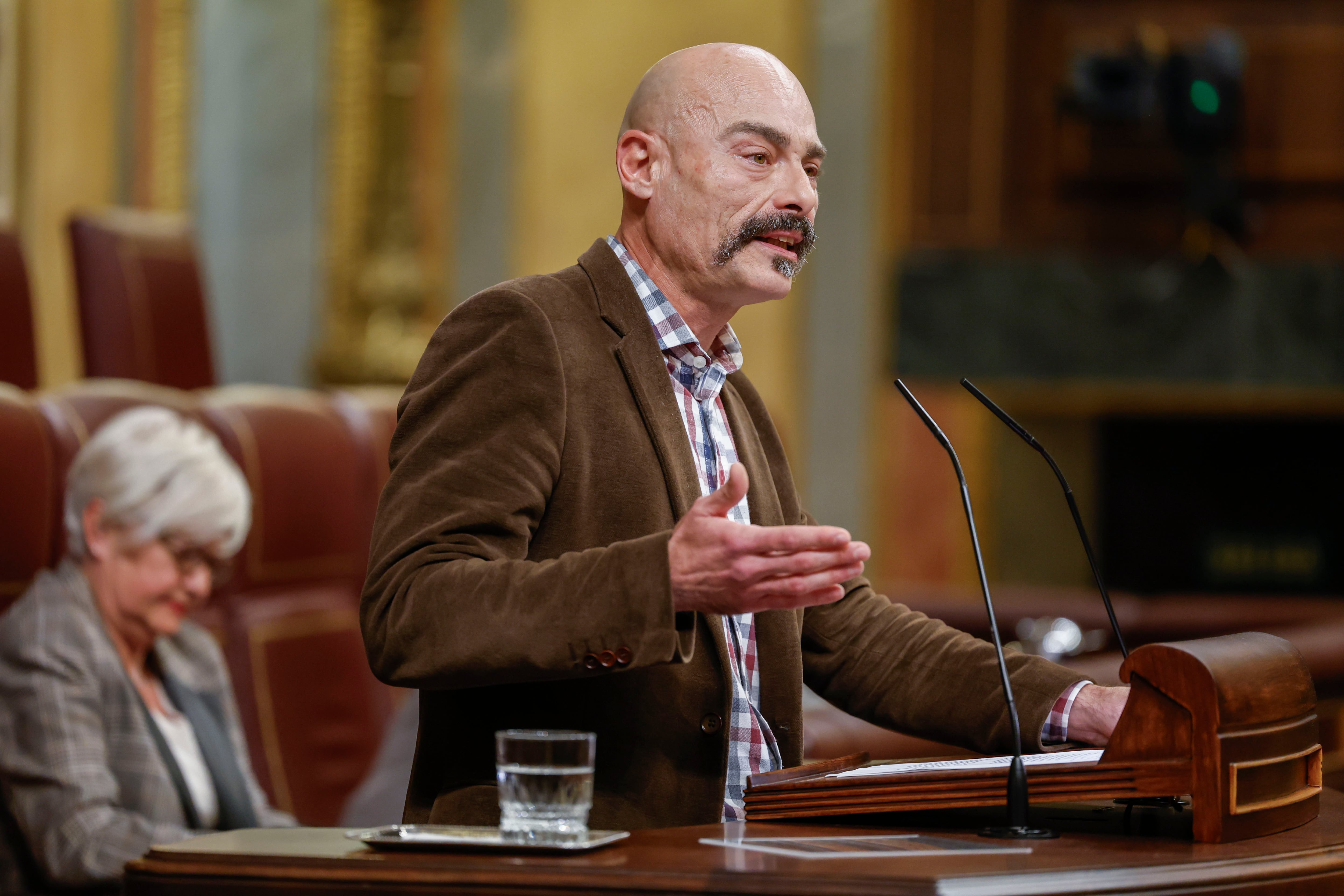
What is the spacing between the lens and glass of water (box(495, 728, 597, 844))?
1.07 metres

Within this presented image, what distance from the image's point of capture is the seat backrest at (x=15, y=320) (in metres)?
2.72

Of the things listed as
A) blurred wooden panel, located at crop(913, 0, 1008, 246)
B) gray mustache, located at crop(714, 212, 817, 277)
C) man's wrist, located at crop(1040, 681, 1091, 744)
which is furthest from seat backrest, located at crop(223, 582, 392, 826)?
blurred wooden panel, located at crop(913, 0, 1008, 246)

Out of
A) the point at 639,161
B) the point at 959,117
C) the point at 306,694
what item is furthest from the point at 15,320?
the point at 959,117

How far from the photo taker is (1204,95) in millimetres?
5211

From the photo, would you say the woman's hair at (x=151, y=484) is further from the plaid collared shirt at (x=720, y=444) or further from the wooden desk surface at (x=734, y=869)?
the wooden desk surface at (x=734, y=869)

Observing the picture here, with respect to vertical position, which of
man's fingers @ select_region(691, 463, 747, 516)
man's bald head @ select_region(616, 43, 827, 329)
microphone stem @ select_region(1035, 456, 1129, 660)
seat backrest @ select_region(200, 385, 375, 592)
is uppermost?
man's bald head @ select_region(616, 43, 827, 329)

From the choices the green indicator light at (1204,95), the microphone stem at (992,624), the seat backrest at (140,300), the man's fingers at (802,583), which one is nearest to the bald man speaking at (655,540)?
the man's fingers at (802,583)

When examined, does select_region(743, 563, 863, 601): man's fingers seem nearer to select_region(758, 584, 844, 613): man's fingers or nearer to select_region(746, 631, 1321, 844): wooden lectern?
select_region(758, 584, 844, 613): man's fingers

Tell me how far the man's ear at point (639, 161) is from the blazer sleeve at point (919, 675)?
16.4 inches

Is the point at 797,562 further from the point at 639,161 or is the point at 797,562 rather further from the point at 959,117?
the point at 959,117

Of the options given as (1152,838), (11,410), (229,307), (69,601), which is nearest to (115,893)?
(69,601)

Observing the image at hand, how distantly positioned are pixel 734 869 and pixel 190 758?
159 cm

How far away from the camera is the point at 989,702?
1396 mm

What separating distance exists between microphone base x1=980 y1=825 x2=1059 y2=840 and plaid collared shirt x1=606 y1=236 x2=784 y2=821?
0.26 m
